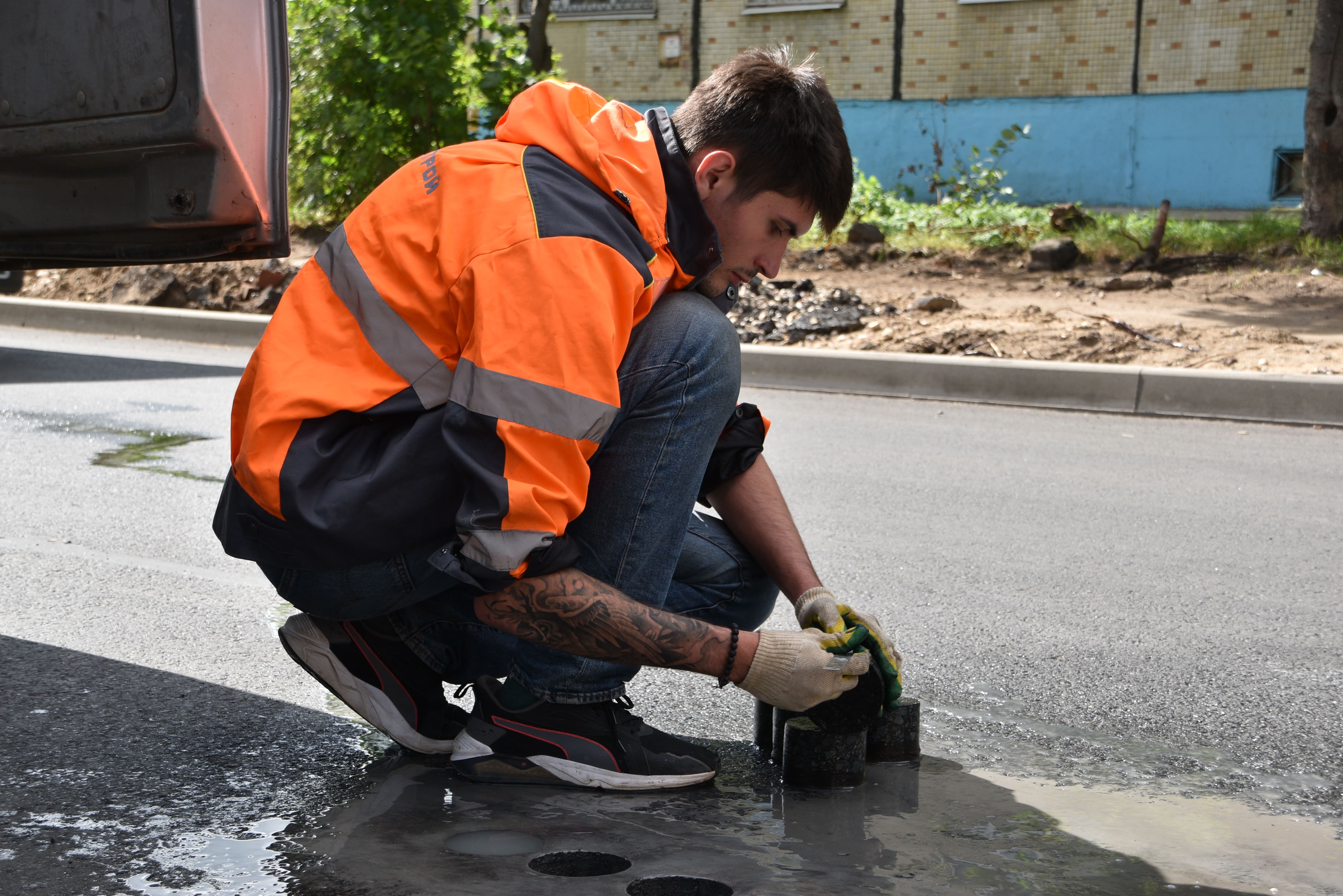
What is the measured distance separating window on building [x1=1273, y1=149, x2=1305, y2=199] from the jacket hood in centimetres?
1561

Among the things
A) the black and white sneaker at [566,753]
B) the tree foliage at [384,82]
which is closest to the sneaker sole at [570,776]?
the black and white sneaker at [566,753]

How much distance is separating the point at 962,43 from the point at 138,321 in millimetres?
11586

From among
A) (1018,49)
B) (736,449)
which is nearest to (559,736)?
(736,449)

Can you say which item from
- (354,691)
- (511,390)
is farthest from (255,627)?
(511,390)

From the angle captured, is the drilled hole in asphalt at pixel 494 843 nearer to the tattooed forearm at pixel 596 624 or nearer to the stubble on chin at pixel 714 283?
the tattooed forearm at pixel 596 624

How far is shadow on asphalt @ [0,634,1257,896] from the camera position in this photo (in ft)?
5.95

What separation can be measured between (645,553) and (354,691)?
60 cm

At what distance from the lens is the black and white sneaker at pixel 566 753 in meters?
2.13

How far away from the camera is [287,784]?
2.13 m

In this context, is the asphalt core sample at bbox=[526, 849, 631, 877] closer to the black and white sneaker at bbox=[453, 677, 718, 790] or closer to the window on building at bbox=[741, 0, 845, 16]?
the black and white sneaker at bbox=[453, 677, 718, 790]

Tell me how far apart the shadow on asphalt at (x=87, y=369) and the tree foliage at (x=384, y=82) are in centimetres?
317

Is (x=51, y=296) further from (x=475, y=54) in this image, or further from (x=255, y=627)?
(x=255, y=627)

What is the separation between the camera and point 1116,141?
643 inches

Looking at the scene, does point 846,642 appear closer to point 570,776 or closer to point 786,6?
point 570,776
